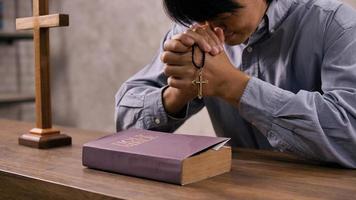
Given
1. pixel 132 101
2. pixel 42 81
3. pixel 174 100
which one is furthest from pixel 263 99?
pixel 42 81

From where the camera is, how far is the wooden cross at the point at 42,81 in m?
1.12

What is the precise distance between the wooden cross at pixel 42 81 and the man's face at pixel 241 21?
0.39m

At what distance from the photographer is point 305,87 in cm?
120

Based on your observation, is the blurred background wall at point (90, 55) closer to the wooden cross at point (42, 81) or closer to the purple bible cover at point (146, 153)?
the wooden cross at point (42, 81)

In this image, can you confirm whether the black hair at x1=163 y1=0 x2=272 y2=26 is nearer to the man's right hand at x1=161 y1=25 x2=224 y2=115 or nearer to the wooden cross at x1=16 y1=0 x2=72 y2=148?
the man's right hand at x1=161 y1=25 x2=224 y2=115

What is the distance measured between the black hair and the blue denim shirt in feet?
0.54

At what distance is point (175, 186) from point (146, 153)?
76 millimetres

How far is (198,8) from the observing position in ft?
3.28

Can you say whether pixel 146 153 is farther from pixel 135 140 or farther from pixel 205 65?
pixel 205 65

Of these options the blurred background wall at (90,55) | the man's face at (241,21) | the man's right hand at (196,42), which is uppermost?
the man's face at (241,21)

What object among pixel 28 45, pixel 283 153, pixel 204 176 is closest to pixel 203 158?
pixel 204 176

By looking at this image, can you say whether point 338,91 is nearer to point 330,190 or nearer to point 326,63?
point 326,63

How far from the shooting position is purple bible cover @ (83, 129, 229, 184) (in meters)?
0.76

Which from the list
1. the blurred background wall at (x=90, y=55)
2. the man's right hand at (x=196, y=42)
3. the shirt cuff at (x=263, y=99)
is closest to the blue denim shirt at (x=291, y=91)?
the shirt cuff at (x=263, y=99)
